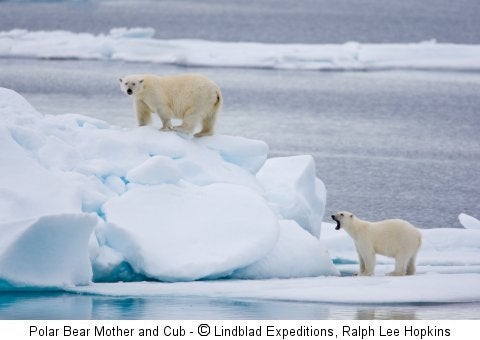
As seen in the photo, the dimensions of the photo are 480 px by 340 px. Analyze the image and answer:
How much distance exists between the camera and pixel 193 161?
7.41 meters

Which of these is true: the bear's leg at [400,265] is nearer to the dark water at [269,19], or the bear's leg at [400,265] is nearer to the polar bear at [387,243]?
the polar bear at [387,243]

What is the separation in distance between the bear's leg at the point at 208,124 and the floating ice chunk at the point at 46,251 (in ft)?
5.90

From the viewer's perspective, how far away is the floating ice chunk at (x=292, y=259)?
274 inches

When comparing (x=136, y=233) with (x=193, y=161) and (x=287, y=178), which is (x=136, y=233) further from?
(x=287, y=178)

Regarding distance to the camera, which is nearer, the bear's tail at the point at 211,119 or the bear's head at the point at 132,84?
the bear's head at the point at 132,84

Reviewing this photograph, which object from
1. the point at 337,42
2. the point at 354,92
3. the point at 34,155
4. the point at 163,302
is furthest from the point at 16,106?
the point at 337,42

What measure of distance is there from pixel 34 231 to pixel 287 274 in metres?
1.85

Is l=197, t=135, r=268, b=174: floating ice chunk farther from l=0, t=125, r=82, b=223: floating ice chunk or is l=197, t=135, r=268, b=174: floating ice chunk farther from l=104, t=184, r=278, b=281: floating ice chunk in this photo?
l=0, t=125, r=82, b=223: floating ice chunk

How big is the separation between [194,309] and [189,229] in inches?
44.1

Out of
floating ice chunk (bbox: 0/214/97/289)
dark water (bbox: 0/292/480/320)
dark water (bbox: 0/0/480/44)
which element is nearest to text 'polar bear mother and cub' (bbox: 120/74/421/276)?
dark water (bbox: 0/292/480/320)

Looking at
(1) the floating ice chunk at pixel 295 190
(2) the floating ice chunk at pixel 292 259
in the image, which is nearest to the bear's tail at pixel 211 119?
(1) the floating ice chunk at pixel 295 190

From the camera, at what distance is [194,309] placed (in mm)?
5801

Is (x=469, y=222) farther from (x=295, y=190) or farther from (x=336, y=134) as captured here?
(x=336, y=134)

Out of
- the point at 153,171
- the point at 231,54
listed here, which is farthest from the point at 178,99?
the point at 231,54
